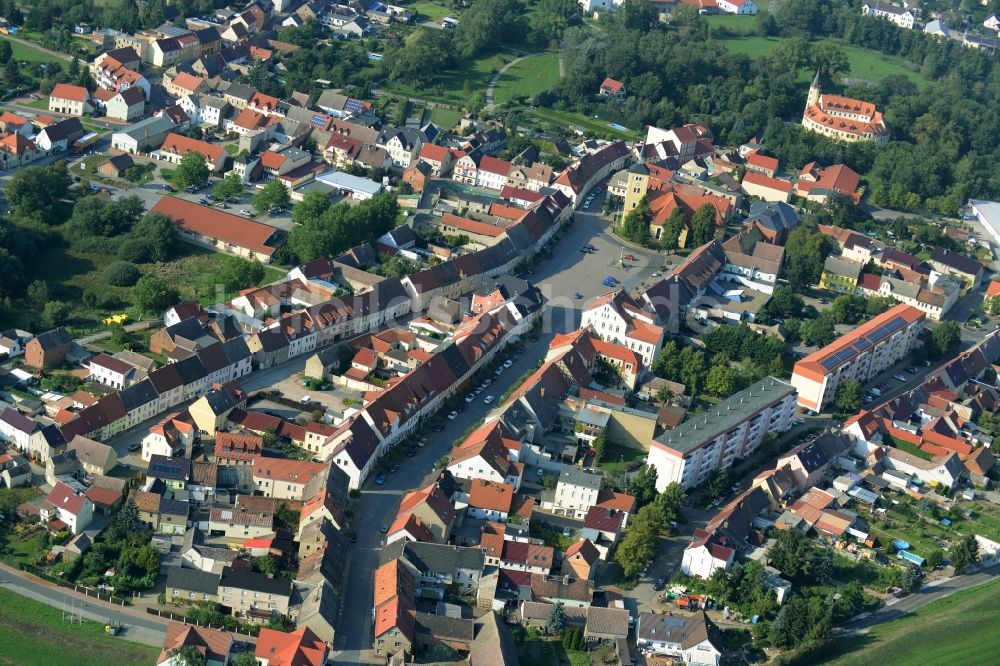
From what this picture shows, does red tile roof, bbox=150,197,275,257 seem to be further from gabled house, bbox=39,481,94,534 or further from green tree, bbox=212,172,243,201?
gabled house, bbox=39,481,94,534

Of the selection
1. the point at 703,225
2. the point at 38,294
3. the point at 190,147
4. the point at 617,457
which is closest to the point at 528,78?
the point at 703,225

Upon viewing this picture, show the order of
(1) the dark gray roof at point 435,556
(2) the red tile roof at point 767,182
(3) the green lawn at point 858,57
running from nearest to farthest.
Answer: (1) the dark gray roof at point 435,556 → (2) the red tile roof at point 767,182 → (3) the green lawn at point 858,57

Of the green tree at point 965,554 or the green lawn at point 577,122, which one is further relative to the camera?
the green lawn at point 577,122

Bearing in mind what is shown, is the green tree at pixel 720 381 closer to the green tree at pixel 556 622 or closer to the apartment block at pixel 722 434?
the apartment block at pixel 722 434

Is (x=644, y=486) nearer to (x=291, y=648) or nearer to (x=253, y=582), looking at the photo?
(x=253, y=582)

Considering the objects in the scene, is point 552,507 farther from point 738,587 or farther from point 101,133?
point 101,133

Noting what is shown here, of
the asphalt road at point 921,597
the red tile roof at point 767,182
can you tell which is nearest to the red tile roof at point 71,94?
the red tile roof at point 767,182

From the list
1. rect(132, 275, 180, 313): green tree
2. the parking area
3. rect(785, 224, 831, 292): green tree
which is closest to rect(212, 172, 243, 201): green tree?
rect(132, 275, 180, 313): green tree
